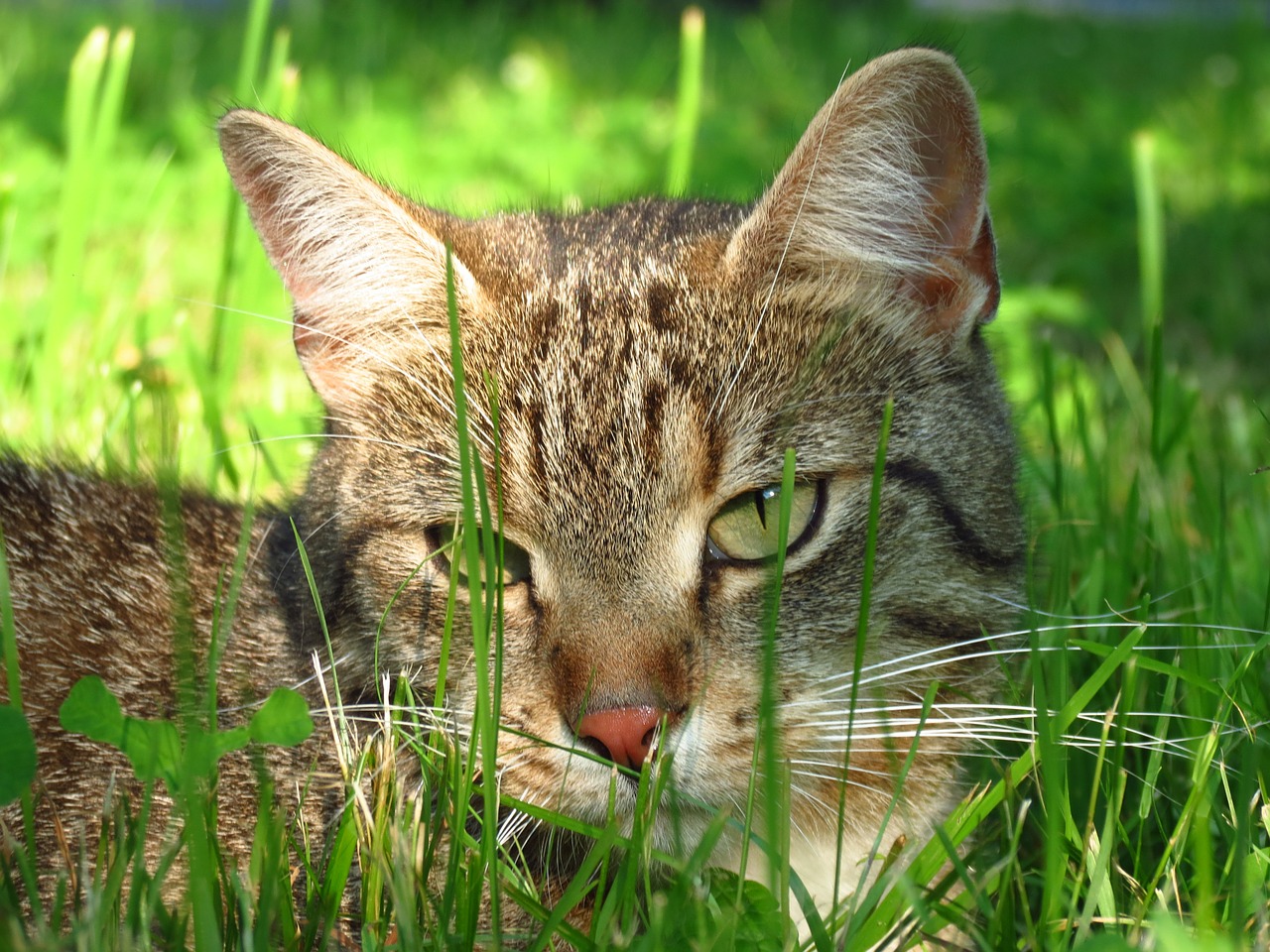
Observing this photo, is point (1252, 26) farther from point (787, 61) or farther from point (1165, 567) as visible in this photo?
point (1165, 567)

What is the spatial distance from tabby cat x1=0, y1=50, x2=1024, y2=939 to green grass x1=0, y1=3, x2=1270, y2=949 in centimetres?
15

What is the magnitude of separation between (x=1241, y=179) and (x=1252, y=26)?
2984 millimetres

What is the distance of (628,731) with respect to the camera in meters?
1.70

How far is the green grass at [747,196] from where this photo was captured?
1597 mm

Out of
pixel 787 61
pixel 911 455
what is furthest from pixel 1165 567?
pixel 787 61

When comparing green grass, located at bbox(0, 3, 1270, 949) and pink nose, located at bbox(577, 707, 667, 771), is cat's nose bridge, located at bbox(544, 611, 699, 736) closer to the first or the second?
pink nose, located at bbox(577, 707, 667, 771)

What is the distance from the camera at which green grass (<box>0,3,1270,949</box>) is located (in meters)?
1.60

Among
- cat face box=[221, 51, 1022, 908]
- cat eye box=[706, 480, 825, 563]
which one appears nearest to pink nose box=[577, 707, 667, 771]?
cat face box=[221, 51, 1022, 908]

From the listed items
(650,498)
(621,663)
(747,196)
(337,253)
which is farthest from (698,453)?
(747,196)

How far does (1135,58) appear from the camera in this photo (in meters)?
10.3

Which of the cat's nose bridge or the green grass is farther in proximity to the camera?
the cat's nose bridge

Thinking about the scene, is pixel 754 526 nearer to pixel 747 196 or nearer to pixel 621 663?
pixel 621 663

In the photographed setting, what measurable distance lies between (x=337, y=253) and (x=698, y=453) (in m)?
0.81

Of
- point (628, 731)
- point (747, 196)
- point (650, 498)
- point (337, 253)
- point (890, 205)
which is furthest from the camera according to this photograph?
point (747, 196)
